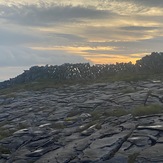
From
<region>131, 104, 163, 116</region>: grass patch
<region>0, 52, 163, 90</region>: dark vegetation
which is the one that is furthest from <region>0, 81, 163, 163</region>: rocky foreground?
<region>0, 52, 163, 90</region>: dark vegetation

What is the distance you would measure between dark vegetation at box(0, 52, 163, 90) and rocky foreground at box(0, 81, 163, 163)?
41.9m

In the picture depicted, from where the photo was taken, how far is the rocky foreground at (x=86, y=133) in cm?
2330

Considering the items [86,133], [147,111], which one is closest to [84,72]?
[147,111]

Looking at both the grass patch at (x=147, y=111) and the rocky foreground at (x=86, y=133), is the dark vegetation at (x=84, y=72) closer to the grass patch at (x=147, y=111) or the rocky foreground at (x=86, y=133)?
the rocky foreground at (x=86, y=133)

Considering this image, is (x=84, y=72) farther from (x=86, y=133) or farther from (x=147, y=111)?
(x=86, y=133)

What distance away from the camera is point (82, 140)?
2697cm

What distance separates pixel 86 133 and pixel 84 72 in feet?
209

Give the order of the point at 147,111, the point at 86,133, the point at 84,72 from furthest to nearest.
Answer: the point at 84,72, the point at 147,111, the point at 86,133

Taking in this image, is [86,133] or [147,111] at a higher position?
[147,111]

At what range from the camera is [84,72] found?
3622 inches

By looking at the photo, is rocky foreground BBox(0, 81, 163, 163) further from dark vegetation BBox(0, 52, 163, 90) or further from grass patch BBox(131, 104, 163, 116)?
dark vegetation BBox(0, 52, 163, 90)

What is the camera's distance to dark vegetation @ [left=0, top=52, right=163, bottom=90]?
86.3 m

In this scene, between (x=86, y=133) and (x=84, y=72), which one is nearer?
(x=86, y=133)

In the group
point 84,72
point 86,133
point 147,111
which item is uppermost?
point 84,72
